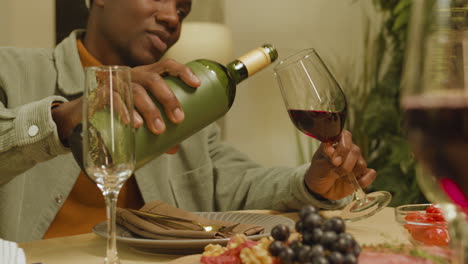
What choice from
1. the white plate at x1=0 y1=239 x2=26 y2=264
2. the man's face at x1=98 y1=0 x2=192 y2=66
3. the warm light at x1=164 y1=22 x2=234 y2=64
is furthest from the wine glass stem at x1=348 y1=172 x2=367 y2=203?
the warm light at x1=164 y1=22 x2=234 y2=64

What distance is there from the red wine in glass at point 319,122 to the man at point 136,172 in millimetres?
67

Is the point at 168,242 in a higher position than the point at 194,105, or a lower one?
lower

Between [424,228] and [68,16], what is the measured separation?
207 cm

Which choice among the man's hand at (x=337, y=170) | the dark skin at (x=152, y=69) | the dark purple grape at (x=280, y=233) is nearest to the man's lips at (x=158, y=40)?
the dark skin at (x=152, y=69)

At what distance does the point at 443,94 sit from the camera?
36cm

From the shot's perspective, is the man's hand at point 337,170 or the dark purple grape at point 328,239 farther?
the man's hand at point 337,170

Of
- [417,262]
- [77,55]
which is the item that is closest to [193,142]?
[77,55]

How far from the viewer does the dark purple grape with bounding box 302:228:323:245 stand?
56cm

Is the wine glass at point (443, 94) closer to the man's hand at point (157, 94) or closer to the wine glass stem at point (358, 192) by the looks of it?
the man's hand at point (157, 94)

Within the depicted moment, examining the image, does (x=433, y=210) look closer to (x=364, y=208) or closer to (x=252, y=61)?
(x=364, y=208)

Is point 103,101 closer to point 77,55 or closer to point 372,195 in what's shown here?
point 372,195

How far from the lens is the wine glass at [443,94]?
36 cm

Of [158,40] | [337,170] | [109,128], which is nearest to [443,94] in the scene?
[109,128]

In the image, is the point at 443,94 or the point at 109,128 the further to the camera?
the point at 109,128
